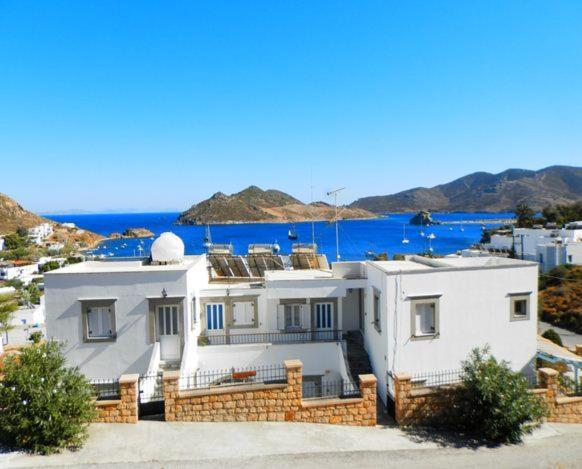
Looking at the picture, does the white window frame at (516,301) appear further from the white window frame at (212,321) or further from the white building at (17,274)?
the white building at (17,274)

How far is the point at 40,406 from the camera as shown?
916 centimetres

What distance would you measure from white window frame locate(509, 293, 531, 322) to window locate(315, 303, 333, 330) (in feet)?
22.1

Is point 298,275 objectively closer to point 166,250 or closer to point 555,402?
point 166,250

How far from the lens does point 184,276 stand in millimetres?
14914

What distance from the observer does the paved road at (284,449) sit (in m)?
9.48

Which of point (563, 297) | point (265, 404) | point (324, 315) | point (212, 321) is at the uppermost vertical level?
point (324, 315)

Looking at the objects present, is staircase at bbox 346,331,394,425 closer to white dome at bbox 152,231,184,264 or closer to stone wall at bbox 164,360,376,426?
stone wall at bbox 164,360,376,426

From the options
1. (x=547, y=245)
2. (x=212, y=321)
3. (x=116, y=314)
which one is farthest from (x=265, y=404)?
(x=547, y=245)

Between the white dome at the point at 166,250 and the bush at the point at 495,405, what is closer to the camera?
the bush at the point at 495,405

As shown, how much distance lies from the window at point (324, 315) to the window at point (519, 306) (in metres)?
6.80

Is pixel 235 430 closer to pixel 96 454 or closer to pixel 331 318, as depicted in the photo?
pixel 96 454

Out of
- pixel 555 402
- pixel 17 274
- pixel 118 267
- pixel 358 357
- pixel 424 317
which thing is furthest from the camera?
pixel 17 274

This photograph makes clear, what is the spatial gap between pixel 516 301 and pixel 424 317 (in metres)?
3.56

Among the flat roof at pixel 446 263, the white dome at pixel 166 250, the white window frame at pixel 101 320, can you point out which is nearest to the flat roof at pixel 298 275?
the flat roof at pixel 446 263
